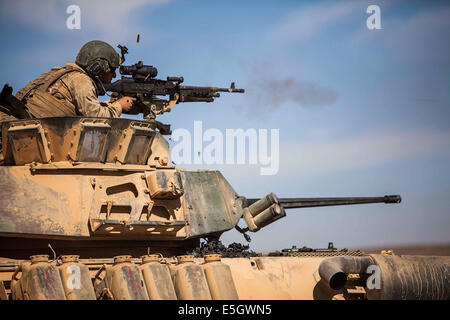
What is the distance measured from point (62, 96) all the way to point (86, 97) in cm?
46

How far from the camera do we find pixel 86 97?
38.3 ft

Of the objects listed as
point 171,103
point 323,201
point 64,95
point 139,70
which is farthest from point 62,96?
point 323,201

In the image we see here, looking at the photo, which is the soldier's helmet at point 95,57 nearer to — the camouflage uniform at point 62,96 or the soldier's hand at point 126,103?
the camouflage uniform at point 62,96

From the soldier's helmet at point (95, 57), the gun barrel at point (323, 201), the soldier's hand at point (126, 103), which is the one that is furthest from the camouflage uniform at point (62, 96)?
the gun barrel at point (323, 201)

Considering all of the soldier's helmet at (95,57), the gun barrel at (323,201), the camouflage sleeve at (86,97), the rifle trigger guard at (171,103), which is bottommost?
the gun barrel at (323,201)

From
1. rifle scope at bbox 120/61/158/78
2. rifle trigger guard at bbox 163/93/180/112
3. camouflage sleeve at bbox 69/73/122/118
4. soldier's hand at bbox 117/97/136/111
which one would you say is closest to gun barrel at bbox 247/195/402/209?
rifle trigger guard at bbox 163/93/180/112

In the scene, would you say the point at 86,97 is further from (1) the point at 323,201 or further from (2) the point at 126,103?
(1) the point at 323,201

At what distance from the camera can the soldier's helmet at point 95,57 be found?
1226cm

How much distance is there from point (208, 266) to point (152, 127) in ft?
8.94

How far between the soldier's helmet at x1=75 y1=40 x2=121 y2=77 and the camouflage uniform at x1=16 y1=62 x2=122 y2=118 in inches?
15.2
